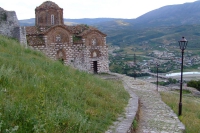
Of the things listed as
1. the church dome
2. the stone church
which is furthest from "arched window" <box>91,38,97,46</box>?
the church dome

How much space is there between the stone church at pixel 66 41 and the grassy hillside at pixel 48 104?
40.2 ft

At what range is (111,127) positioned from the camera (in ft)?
17.9

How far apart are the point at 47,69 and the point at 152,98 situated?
5578mm

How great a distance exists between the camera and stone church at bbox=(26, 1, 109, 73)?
762 inches

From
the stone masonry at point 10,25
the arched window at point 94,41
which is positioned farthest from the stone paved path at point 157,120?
the arched window at point 94,41

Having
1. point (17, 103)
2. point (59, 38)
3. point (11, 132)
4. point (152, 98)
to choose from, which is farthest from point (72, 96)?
point (59, 38)

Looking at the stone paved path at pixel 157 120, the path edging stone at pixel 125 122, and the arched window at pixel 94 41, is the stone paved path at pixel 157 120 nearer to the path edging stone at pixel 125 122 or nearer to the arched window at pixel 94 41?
the path edging stone at pixel 125 122

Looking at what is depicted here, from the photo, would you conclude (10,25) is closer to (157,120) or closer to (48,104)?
(157,120)

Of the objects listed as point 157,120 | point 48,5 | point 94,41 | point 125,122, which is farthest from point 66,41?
point 125,122

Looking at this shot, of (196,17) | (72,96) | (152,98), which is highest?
(196,17)

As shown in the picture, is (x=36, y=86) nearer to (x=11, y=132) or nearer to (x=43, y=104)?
(x=43, y=104)

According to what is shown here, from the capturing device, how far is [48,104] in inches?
189

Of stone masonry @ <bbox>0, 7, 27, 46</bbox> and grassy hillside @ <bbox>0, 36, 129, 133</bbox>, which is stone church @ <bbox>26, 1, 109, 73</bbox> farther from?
grassy hillside @ <bbox>0, 36, 129, 133</bbox>

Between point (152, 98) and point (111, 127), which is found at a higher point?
point (111, 127)
